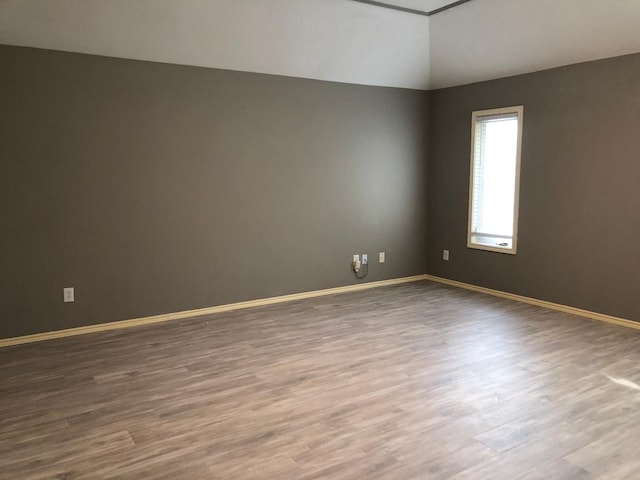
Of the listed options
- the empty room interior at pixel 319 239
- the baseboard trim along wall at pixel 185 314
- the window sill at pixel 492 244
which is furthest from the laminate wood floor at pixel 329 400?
the window sill at pixel 492 244

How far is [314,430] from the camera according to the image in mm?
2617

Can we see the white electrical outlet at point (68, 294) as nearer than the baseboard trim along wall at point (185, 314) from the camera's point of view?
No

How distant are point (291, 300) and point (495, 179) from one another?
250 centimetres

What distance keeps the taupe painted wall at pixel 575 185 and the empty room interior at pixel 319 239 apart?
0.07 feet

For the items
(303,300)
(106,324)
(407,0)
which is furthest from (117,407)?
(407,0)

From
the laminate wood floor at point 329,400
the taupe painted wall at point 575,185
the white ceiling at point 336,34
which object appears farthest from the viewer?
the taupe painted wall at point 575,185

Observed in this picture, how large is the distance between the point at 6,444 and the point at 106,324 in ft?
6.12

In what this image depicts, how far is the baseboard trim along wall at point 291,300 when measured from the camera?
13.4ft

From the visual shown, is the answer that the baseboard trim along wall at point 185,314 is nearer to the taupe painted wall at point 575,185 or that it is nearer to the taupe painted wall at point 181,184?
the taupe painted wall at point 181,184

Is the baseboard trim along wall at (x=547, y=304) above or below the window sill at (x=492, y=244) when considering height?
below

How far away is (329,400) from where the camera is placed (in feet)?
9.72

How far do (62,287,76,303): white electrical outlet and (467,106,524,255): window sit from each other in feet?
13.2

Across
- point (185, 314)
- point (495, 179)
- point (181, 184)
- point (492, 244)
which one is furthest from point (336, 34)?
point (185, 314)

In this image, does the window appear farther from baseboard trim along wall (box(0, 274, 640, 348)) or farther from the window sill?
baseboard trim along wall (box(0, 274, 640, 348))
